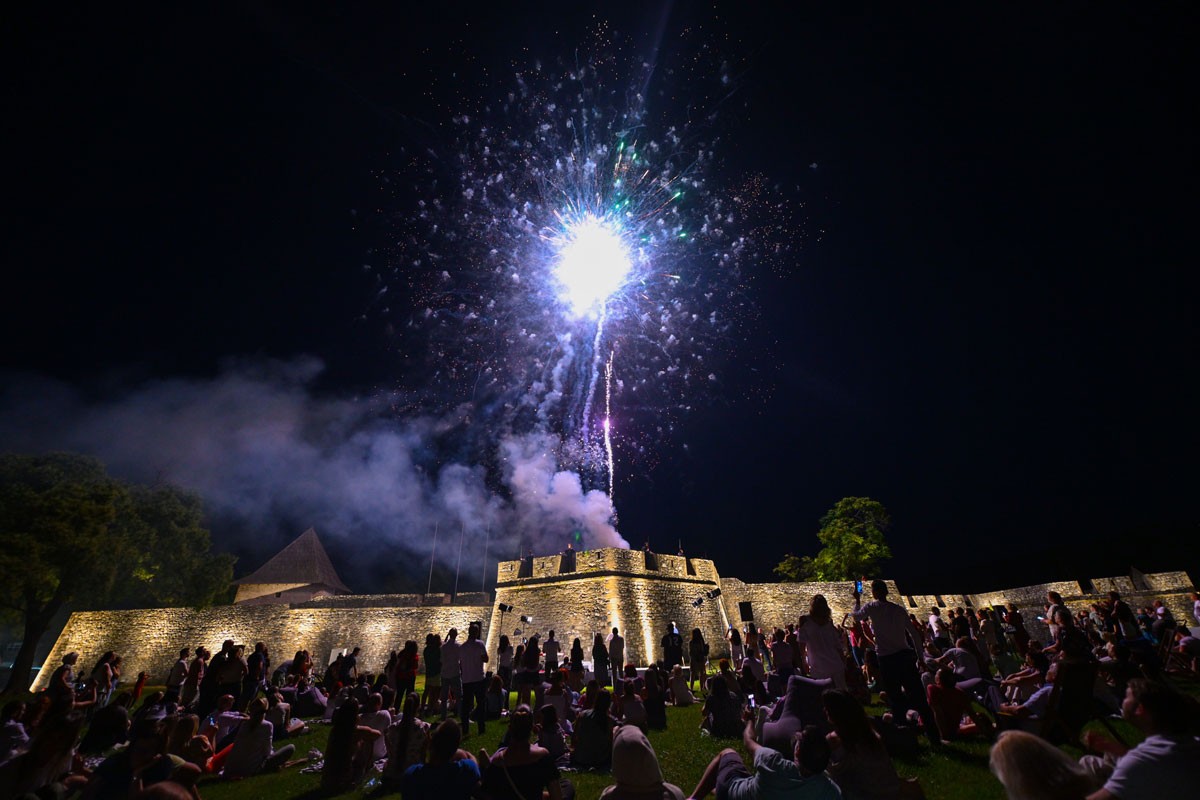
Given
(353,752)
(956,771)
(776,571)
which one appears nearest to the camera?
(956,771)

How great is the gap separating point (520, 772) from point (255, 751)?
522 cm

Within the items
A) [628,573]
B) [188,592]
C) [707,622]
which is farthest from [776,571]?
[188,592]

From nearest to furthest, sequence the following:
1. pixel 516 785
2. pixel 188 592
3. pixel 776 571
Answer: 1. pixel 516 785
2. pixel 188 592
3. pixel 776 571

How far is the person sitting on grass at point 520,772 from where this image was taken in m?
4.18

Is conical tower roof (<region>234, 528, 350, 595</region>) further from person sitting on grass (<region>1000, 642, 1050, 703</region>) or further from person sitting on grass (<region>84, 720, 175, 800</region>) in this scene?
person sitting on grass (<region>1000, 642, 1050, 703</region>)

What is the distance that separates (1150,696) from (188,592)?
44126 millimetres

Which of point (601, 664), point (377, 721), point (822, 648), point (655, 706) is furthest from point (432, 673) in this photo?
point (822, 648)

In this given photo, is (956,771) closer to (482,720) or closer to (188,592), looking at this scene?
(482,720)

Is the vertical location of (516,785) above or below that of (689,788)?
above

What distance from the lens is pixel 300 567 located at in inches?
1566

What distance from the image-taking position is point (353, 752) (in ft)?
20.9

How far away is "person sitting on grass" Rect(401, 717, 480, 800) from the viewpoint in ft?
12.9

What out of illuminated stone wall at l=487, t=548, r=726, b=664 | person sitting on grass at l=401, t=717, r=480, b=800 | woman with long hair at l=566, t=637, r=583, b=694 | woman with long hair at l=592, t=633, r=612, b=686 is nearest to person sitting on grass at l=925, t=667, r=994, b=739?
person sitting on grass at l=401, t=717, r=480, b=800

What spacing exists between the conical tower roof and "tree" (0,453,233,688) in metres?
4.53
